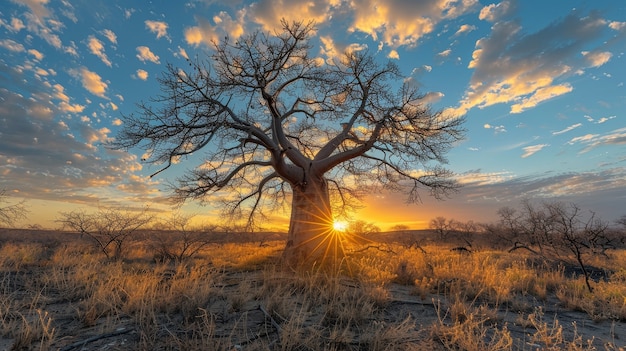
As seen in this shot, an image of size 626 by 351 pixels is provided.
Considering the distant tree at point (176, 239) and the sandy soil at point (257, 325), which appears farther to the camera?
the distant tree at point (176, 239)

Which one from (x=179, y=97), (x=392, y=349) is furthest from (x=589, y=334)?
(x=179, y=97)

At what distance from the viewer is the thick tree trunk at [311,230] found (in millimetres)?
8523

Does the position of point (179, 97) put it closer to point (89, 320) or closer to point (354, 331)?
point (89, 320)

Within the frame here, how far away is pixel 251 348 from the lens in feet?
10.6

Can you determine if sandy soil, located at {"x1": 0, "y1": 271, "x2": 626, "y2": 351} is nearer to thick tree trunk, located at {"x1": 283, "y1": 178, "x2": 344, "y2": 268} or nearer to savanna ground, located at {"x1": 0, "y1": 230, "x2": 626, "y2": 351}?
savanna ground, located at {"x1": 0, "y1": 230, "x2": 626, "y2": 351}

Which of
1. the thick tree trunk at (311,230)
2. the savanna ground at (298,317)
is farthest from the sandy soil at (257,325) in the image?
the thick tree trunk at (311,230)

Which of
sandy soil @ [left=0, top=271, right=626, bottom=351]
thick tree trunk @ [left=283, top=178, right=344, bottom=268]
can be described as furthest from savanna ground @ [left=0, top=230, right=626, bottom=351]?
thick tree trunk @ [left=283, top=178, right=344, bottom=268]

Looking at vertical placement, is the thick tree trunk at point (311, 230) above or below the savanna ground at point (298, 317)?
above

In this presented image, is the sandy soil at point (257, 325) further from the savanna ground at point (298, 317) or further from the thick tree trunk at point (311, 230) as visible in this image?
the thick tree trunk at point (311, 230)

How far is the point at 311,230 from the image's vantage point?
872 centimetres

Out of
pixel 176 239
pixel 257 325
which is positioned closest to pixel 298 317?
pixel 257 325

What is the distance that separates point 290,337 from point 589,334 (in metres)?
4.36

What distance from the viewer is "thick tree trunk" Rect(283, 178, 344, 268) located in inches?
336

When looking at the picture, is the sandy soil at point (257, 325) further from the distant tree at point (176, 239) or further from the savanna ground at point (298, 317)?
the distant tree at point (176, 239)
